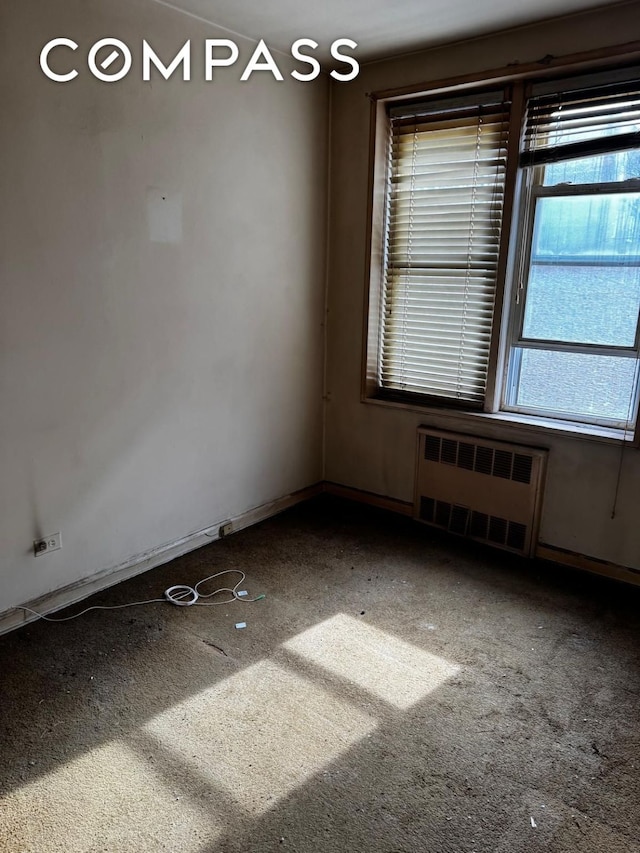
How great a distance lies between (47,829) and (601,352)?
305 cm

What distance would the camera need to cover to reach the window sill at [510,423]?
3104 millimetres

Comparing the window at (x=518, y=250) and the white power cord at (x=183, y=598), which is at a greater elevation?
the window at (x=518, y=250)

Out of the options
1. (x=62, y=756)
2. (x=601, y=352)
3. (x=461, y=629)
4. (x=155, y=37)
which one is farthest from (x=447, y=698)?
(x=155, y=37)

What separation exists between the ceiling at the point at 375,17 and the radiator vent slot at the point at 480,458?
2.17m

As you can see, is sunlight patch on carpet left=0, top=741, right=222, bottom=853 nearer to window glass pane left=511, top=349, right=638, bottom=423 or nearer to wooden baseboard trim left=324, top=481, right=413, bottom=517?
wooden baseboard trim left=324, top=481, right=413, bottom=517

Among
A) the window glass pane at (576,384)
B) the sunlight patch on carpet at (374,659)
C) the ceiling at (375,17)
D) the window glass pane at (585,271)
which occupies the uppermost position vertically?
the ceiling at (375,17)

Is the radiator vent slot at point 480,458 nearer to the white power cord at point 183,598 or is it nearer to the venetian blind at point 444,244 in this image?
the venetian blind at point 444,244

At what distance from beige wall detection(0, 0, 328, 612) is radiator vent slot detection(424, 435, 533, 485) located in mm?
981

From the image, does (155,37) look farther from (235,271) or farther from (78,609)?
(78,609)

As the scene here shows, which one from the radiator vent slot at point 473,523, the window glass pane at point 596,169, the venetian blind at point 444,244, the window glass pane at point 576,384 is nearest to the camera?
the window glass pane at point 596,169

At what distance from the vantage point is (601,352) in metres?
3.11

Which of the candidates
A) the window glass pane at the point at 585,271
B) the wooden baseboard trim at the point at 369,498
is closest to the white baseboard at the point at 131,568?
the wooden baseboard trim at the point at 369,498

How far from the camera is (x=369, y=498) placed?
414 centimetres

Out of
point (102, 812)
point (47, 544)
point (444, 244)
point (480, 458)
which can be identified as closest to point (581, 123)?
point (444, 244)
